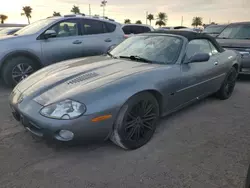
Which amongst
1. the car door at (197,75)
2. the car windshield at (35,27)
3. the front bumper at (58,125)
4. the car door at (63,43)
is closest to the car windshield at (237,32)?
the car door at (197,75)

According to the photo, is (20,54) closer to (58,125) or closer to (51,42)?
(51,42)

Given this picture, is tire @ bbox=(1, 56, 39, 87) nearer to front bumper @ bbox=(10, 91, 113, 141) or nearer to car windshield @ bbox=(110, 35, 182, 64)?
car windshield @ bbox=(110, 35, 182, 64)

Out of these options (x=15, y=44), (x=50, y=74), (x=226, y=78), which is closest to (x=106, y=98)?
(x=50, y=74)

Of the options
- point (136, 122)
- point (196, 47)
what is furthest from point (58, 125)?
point (196, 47)

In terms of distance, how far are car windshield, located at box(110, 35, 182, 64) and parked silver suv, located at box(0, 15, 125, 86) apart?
7.16 ft

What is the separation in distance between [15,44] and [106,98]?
147 inches

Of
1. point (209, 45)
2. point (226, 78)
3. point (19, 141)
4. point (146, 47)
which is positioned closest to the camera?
point (19, 141)

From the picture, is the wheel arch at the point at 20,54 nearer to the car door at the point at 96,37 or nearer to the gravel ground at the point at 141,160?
the car door at the point at 96,37

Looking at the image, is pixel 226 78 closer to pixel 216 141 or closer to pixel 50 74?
pixel 216 141

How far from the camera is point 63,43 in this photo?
5754 mm

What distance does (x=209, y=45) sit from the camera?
4379 mm

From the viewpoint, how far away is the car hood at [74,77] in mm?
2617

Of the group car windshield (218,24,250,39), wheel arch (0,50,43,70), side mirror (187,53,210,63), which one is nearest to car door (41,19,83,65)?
wheel arch (0,50,43,70)

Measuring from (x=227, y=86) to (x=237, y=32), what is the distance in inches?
149
